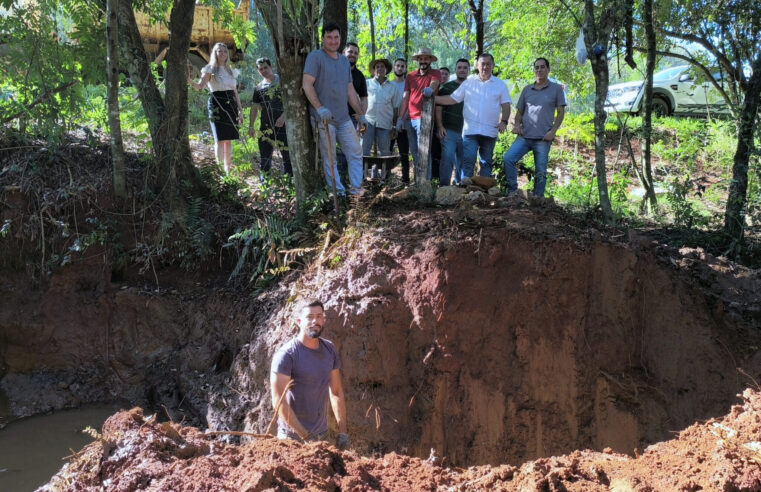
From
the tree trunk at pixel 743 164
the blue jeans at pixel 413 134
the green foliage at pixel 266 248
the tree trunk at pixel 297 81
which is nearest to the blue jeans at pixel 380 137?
the blue jeans at pixel 413 134

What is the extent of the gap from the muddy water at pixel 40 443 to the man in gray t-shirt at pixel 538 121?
575 cm

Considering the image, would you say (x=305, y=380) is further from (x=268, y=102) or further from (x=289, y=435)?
(x=268, y=102)

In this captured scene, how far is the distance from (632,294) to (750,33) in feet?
17.8

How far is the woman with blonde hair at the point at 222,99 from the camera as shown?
8.39m

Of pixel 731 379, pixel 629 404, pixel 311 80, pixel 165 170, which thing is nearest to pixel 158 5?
pixel 165 170

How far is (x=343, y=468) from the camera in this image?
3.10 m

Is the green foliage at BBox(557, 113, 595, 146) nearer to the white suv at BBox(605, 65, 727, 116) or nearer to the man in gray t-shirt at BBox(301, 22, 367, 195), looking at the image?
the white suv at BBox(605, 65, 727, 116)

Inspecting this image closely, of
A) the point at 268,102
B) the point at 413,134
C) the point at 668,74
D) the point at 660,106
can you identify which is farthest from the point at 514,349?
the point at 668,74

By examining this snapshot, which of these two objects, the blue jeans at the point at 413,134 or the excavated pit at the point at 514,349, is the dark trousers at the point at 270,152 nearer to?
the blue jeans at the point at 413,134

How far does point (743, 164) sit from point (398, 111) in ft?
14.8

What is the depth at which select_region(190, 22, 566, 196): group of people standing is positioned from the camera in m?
7.34

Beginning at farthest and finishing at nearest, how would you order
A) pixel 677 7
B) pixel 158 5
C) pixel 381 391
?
pixel 677 7, pixel 158 5, pixel 381 391

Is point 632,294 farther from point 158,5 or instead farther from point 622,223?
point 158,5

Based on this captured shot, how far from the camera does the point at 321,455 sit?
3.11 m
